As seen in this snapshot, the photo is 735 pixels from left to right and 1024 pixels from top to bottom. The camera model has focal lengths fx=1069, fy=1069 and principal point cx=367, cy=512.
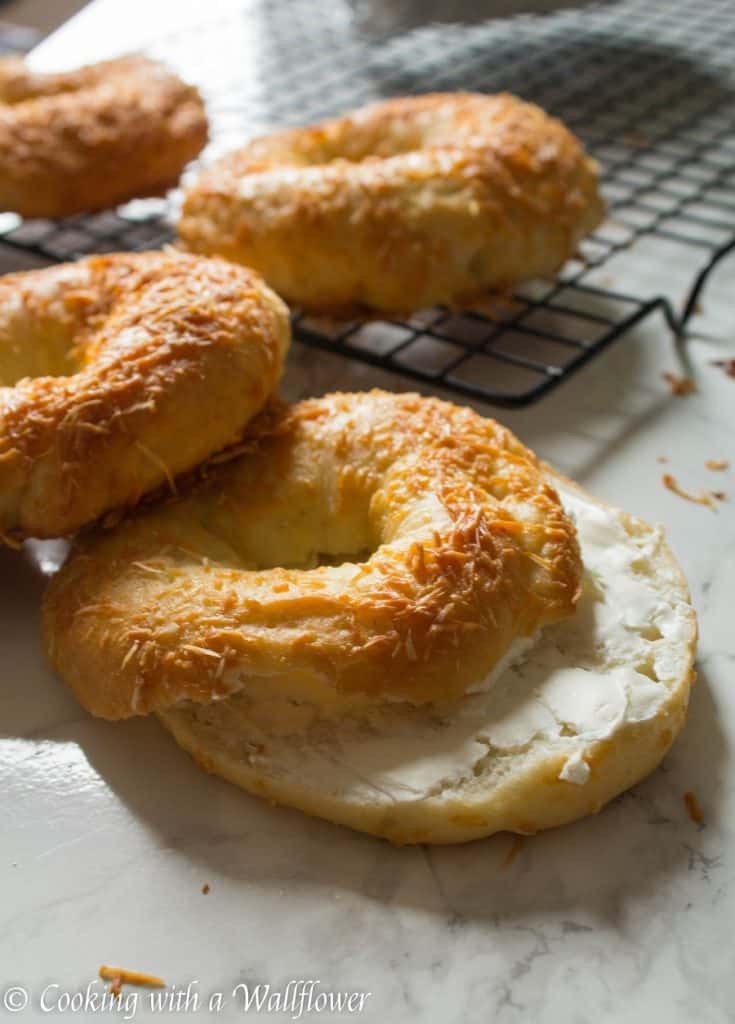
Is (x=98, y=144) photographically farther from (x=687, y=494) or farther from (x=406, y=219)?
(x=687, y=494)

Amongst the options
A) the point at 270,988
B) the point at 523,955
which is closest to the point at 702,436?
the point at 523,955

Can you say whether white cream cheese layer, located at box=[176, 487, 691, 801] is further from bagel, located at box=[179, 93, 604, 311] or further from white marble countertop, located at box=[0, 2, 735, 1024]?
bagel, located at box=[179, 93, 604, 311]

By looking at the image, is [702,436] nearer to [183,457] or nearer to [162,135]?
[183,457]

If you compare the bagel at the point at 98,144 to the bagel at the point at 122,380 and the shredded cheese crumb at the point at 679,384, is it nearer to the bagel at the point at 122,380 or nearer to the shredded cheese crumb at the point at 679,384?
the bagel at the point at 122,380

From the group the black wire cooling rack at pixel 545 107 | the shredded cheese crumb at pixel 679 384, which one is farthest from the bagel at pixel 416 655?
the shredded cheese crumb at pixel 679 384

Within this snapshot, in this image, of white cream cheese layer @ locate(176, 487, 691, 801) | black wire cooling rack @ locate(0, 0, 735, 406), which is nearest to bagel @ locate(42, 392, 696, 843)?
white cream cheese layer @ locate(176, 487, 691, 801)
